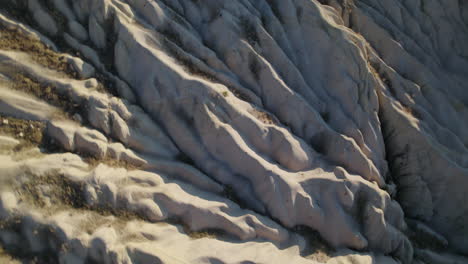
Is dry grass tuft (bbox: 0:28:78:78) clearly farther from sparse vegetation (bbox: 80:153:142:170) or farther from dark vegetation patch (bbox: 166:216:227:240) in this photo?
dark vegetation patch (bbox: 166:216:227:240)

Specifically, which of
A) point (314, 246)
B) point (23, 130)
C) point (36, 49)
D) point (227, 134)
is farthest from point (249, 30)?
point (23, 130)

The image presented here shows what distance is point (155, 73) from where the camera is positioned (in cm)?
932

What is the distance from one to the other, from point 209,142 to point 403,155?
21.9ft

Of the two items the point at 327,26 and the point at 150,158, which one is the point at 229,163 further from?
the point at 327,26

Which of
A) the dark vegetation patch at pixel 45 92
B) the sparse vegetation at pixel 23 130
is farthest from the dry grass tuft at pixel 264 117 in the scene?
the sparse vegetation at pixel 23 130

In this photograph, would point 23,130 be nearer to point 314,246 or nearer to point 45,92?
point 45,92

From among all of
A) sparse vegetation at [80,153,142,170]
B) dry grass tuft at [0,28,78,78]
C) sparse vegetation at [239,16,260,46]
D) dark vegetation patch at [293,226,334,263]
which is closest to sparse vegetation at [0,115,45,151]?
sparse vegetation at [80,153,142,170]

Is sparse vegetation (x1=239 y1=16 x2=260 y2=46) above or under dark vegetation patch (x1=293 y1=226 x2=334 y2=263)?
above

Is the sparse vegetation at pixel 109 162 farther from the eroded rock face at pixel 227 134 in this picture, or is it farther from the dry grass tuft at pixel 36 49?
the dry grass tuft at pixel 36 49

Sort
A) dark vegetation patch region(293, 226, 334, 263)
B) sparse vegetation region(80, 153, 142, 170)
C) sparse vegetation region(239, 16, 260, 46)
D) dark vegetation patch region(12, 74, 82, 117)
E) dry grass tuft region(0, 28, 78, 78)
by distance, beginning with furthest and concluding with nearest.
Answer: sparse vegetation region(239, 16, 260, 46) < dark vegetation patch region(293, 226, 334, 263) < dry grass tuft region(0, 28, 78, 78) < dark vegetation patch region(12, 74, 82, 117) < sparse vegetation region(80, 153, 142, 170)

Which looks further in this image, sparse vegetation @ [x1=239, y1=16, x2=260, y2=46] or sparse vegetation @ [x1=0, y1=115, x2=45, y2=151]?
sparse vegetation @ [x1=239, y1=16, x2=260, y2=46]

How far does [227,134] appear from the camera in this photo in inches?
361

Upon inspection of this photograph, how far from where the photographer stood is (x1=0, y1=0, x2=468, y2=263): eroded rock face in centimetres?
784

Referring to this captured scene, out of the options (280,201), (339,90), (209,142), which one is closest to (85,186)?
(209,142)
